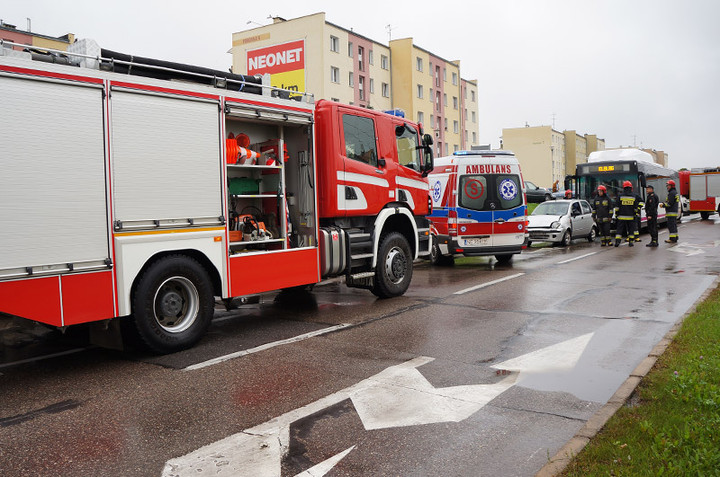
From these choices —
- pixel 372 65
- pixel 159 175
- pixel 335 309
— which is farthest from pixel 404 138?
pixel 372 65

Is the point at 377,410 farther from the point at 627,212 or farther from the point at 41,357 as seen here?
the point at 627,212

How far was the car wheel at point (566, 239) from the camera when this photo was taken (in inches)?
810

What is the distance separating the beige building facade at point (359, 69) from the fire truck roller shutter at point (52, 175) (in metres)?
33.6

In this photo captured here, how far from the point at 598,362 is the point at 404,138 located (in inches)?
215

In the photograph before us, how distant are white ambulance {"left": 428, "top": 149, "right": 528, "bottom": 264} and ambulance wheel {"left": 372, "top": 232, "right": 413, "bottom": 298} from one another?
4413mm

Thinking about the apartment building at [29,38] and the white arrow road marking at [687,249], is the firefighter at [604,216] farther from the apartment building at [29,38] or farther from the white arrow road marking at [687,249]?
the apartment building at [29,38]

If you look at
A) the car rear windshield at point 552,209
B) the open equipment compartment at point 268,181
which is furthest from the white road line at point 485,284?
the car rear windshield at point 552,209

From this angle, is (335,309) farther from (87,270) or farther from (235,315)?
(87,270)

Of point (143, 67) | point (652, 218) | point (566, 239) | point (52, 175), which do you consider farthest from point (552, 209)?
point (52, 175)

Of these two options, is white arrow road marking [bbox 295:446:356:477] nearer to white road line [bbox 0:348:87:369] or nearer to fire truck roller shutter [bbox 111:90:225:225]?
fire truck roller shutter [bbox 111:90:225:225]

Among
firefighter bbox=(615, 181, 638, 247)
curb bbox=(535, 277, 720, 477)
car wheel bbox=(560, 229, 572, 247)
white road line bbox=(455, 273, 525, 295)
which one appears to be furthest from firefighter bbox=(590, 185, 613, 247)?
curb bbox=(535, 277, 720, 477)

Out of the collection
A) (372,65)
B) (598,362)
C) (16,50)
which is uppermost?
(372,65)

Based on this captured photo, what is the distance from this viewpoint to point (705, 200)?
117 ft

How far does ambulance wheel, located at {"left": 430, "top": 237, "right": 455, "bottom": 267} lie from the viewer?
15133mm
